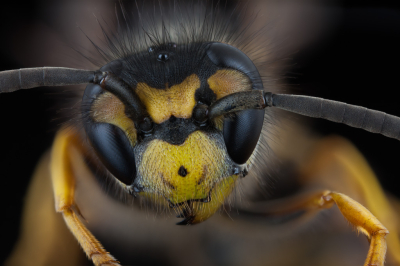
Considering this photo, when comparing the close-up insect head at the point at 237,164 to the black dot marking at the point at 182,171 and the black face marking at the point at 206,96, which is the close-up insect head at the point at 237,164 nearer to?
the black face marking at the point at 206,96

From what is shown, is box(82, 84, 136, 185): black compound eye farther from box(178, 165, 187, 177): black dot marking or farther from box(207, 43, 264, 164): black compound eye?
box(207, 43, 264, 164): black compound eye

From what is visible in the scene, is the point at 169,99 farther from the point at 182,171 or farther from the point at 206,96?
the point at 182,171

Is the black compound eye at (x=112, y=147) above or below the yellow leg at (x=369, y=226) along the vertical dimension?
above

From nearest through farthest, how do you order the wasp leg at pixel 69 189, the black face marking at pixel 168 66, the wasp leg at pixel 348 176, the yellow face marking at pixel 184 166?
1. the yellow face marking at pixel 184 166
2. the black face marking at pixel 168 66
3. the wasp leg at pixel 69 189
4. the wasp leg at pixel 348 176

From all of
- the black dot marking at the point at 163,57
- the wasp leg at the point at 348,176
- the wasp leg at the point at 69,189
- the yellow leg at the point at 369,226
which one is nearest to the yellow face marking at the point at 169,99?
the black dot marking at the point at 163,57

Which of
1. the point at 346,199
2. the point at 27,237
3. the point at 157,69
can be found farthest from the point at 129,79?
the point at 27,237

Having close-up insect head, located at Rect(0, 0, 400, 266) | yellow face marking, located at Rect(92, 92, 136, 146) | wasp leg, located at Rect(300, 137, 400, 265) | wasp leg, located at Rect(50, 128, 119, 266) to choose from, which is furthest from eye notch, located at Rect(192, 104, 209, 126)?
wasp leg, located at Rect(300, 137, 400, 265)
